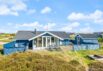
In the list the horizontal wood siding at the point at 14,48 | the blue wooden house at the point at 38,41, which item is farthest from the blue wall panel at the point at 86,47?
the horizontal wood siding at the point at 14,48

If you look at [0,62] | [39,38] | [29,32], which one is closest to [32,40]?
[39,38]

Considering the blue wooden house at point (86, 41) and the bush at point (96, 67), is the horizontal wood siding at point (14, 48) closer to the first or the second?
the blue wooden house at point (86, 41)

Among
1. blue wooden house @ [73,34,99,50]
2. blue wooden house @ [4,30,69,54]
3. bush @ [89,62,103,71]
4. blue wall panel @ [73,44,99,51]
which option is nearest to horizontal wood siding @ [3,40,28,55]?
blue wooden house @ [4,30,69,54]

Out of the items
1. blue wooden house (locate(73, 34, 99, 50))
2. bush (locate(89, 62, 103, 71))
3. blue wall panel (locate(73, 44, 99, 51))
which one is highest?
blue wooden house (locate(73, 34, 99, 50))

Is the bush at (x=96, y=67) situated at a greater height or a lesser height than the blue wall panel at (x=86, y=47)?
lesser

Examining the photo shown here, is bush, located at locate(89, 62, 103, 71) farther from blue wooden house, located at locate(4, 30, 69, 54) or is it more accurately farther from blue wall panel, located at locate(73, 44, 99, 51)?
blue wooden house, located at locate(4, 30, 69, 54)

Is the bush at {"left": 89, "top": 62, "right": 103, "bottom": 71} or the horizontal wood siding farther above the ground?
the horizontal wood siding

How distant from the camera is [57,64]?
22.0m

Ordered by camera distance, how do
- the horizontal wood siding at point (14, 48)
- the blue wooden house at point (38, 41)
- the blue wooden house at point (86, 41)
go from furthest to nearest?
the blue wooden house at point (86, 41), the blue wooden house at point (38, 41), the horizontal wood siding at point (14, 48)

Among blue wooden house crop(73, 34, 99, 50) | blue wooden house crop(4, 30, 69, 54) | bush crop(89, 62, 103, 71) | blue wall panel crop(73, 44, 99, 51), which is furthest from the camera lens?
blue wooden house crop(73, 34, 99, 50)

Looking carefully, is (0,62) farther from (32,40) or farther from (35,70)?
(32,40)

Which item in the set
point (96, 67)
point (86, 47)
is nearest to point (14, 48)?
point (86, 47)

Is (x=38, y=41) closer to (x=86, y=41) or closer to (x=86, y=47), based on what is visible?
(x=86, y=47)

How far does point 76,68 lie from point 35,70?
3591 mm
